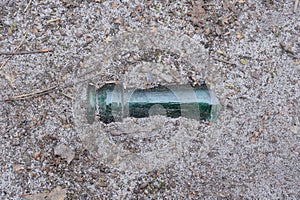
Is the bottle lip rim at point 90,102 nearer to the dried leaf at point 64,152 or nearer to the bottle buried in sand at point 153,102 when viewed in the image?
the bottle buried in sand at point 153,102

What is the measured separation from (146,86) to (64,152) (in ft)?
1.35

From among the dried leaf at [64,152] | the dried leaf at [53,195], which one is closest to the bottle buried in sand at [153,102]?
the dried leaf at [64,152]

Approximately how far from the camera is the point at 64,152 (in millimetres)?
1463

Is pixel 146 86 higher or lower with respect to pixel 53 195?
higher

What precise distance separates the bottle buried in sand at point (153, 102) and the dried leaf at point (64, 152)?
137 mm

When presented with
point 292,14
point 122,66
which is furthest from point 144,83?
point 292,14

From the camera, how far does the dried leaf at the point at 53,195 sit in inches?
57.1

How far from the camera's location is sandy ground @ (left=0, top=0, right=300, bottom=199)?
1.46 meters

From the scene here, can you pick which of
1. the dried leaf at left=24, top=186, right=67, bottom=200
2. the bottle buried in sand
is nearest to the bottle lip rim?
the bottle buried in sand

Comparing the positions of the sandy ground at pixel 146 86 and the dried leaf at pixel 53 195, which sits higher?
the sandy ground at pixel 146 86

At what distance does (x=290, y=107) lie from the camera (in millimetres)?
1537

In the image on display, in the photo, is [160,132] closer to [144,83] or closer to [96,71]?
[144,83]

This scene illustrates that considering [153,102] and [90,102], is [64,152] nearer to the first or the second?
[90,102]

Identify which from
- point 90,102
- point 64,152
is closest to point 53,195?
point 64,152
